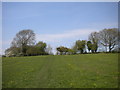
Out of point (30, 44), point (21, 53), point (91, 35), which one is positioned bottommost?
point (21, 53)

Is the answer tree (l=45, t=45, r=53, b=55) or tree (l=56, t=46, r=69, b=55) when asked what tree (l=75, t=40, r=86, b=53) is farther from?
tree (l=45, t=45, r=53, b=55)

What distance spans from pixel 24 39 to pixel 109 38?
41081 millimetres

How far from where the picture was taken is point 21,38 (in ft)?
225

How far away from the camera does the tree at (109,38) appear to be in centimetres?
6286

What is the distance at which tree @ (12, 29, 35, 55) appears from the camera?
6729cm

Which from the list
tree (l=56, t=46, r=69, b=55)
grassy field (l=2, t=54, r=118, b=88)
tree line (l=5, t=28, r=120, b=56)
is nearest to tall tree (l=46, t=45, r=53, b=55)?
tree (l=56, t=46, r=69, b=55)

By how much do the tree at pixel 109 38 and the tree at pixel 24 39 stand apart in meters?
34.0

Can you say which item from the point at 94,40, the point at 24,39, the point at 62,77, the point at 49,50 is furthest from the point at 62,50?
the point at 62,77

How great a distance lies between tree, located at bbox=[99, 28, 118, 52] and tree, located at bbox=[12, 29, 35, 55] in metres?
34.0

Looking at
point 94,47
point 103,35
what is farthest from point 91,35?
point 103,35

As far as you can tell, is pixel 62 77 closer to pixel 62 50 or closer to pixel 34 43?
pixel 34 43

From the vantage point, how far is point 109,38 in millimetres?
66062

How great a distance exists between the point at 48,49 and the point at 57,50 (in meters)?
8.62

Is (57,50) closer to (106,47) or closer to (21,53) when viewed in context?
(21,53)
